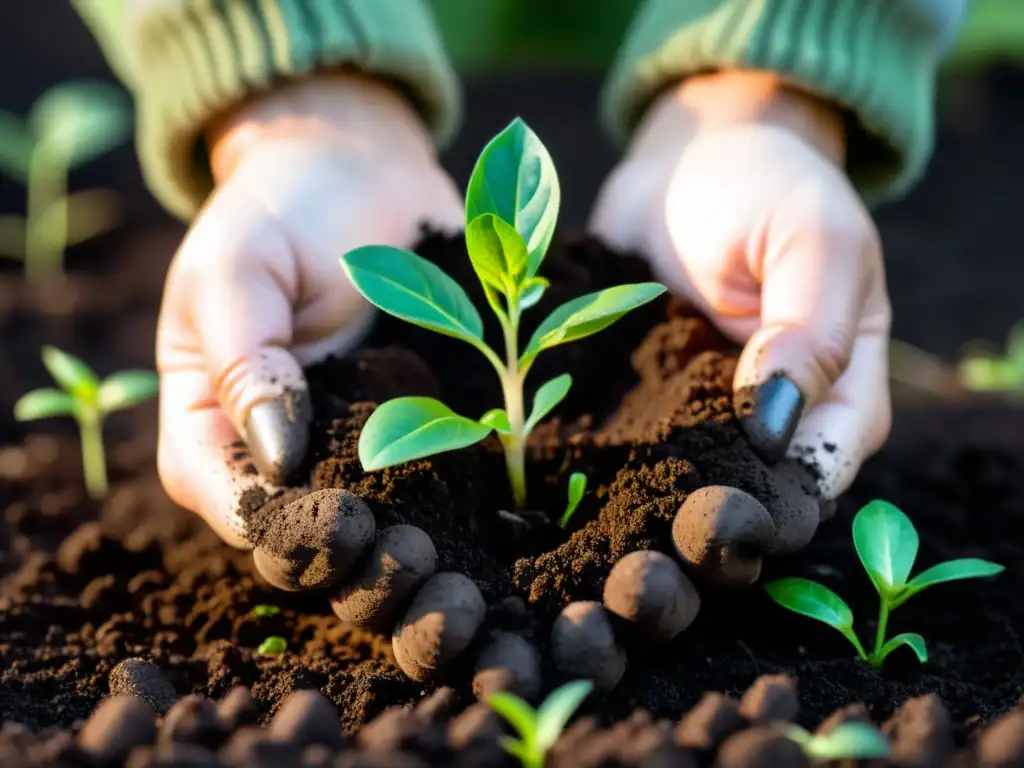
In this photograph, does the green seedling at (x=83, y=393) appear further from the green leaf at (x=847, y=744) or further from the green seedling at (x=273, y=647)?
the green leaf at (x=847, y=744)

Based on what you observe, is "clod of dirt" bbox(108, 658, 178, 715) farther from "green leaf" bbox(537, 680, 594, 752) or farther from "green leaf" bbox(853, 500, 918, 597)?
"green leaf" bbox(853, 500, 918, 597)

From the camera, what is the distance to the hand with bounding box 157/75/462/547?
1.29 meters

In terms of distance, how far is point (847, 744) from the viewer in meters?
0.89

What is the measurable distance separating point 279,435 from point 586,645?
408 millimetres

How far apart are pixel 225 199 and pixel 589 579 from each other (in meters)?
0.72

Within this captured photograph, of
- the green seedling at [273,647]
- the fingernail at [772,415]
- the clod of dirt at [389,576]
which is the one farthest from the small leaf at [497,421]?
the green seedling at [273,647]

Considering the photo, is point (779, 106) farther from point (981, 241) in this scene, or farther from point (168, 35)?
point (981, 241)

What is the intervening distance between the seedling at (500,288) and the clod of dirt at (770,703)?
363mm

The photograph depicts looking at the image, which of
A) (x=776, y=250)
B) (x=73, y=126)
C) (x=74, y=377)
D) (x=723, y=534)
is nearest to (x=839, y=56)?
(x=776, y=250)

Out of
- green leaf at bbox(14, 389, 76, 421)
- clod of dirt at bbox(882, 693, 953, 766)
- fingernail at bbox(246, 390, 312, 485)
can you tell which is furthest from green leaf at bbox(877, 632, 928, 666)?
green leaf at bbox(14, 389, 76, 421)

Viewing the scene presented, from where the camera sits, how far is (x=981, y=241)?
11.0 feet

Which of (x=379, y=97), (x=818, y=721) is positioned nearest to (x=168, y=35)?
(x=379, y=97)

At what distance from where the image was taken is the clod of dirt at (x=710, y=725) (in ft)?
3.10

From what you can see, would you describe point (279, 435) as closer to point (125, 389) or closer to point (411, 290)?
point (411, 290)
